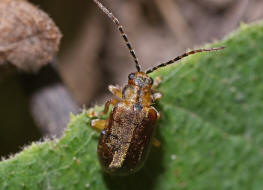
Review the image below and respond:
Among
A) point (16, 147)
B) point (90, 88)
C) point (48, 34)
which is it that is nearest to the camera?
point (48, 34)

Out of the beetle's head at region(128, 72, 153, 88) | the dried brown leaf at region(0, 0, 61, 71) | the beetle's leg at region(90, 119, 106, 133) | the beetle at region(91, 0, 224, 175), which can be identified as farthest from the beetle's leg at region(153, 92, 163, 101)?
the dried brown leaf at region(0, 0, 61, 71)

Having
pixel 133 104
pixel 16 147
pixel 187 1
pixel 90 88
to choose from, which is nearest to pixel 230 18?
pixel 187 1

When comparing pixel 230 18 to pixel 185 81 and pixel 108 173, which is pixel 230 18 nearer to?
pixel 185 81

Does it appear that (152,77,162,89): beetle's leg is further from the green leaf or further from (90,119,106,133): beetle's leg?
(90,119,106,133): beetle's leg

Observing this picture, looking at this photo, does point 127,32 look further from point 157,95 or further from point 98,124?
point 98,124

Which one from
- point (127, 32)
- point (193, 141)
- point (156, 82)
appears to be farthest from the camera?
point (127, 32)

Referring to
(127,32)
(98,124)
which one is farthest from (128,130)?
(127,32)

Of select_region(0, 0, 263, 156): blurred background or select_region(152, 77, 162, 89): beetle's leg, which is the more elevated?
select_region(0, 0, 263, 156): blurred background
